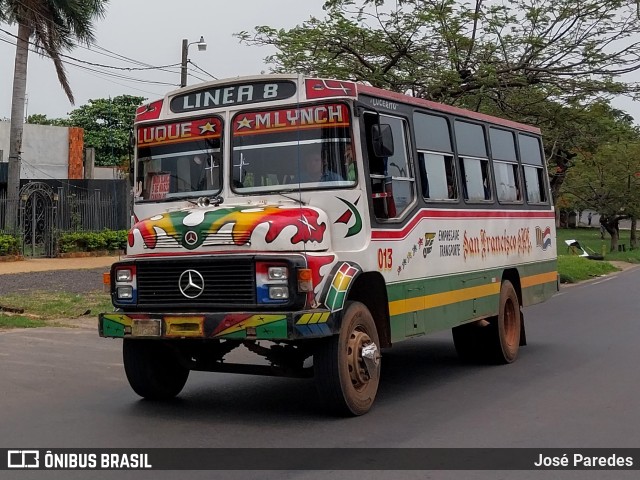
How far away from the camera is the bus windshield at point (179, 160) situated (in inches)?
331

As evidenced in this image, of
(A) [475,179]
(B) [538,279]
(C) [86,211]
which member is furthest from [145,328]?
(C) [86,211]

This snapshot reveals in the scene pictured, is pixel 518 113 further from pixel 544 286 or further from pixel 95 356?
pixel 95 356

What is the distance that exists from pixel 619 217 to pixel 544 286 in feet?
106

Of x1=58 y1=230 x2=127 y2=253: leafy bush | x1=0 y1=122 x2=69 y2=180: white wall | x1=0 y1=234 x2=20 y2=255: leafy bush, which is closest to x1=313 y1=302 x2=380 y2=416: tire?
x1=0 y1=234 x2=20 y2=255: leafy bush

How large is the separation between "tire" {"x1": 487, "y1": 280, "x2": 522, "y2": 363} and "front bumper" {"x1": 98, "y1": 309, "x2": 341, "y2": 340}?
4019mm

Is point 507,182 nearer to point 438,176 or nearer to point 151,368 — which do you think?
point 438,176

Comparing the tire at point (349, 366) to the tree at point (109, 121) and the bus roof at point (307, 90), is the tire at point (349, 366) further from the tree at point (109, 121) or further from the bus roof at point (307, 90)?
the tree at point (109, 121)

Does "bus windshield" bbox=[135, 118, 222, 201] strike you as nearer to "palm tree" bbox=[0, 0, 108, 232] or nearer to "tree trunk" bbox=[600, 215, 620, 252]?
"palm tree" bbox=[0, 0, 108, 232]

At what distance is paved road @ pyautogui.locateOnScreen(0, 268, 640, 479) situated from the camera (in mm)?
6895

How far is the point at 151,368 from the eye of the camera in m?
8.38

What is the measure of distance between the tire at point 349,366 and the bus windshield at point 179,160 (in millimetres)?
1774

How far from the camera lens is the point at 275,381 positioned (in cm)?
973

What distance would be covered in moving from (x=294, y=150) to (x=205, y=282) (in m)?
1.47

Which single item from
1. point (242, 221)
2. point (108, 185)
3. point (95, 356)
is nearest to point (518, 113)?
point (95, 356)
